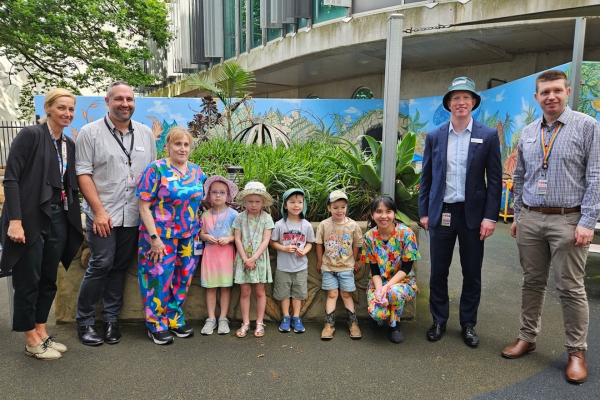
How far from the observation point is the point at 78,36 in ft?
49.8

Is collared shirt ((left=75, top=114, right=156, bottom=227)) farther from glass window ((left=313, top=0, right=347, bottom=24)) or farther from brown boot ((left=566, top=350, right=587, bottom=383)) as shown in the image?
glass window ((left=313, top=0, right=347, bottom=24))

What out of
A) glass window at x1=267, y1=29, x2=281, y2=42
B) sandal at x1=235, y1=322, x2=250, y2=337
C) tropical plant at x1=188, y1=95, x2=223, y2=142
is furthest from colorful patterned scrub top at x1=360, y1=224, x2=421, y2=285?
glass window at x1=267, y1=29, x2=281, y2=42

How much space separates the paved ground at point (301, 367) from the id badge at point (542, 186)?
1.30 metres

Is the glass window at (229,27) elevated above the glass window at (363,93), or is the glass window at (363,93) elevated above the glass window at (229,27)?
the glass window at (229,27)

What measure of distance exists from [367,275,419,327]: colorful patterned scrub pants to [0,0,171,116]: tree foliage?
577 inches

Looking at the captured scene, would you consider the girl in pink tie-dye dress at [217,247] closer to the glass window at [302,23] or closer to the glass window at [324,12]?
the glass window at [324,12]

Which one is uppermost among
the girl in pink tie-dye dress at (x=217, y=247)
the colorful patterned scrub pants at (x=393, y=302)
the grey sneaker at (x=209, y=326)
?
the girl in pink tie-dye dress at (x=217, y=247)

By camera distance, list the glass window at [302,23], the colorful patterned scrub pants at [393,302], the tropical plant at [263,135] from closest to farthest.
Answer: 1. the colorful patterned scrub pants at [393,302]
2. the tropical plant at [263,135]
3. the glass window at [302,23]

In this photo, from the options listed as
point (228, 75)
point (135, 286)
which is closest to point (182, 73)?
point (228, 75)

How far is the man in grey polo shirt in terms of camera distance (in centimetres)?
346

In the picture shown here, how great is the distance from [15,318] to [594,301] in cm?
545

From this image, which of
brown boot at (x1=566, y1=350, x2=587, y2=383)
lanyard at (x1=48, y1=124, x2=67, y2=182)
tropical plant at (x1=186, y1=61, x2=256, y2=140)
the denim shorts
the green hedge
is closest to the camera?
brown boot at (x1=566, y1=350, x2=587, y2=383)

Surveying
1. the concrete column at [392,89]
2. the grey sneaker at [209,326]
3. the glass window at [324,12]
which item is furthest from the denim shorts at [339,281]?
the glass window at [324,12]

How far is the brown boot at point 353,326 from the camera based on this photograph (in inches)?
150
